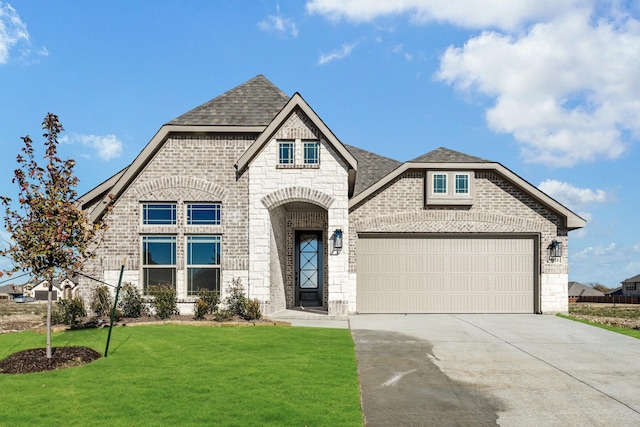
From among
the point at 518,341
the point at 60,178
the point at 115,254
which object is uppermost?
the point at 60,178

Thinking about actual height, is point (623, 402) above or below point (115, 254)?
below

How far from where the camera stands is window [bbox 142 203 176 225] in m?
16.3

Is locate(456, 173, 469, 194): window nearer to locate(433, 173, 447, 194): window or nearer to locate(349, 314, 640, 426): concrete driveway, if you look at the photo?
locate(433, 173, 447, 194): window

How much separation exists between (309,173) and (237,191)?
2446mm

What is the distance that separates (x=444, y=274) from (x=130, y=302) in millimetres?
10819

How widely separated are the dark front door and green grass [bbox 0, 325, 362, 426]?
8343 mm

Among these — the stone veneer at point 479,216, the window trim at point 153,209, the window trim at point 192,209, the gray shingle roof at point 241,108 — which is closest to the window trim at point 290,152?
the gray shingle roof at point 241,108

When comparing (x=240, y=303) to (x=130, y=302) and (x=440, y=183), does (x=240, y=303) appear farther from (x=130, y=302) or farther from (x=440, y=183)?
(x=440, y=183)

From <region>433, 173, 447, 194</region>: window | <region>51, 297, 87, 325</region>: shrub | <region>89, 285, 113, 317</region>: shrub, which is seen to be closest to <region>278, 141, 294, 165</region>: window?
<region>433, 173, 447, 194</region>: window

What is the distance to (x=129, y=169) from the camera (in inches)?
634

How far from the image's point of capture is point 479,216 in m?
18.2

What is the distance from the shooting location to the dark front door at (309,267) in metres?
19.9

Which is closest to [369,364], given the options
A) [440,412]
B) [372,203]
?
[440,412]

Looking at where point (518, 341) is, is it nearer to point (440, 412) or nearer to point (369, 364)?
point (369, 364)
